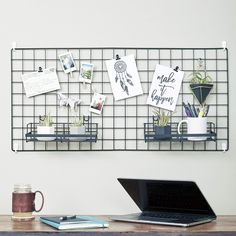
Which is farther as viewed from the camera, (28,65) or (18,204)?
(28,65)

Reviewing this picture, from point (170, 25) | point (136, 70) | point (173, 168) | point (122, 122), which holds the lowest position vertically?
point (173, 168)

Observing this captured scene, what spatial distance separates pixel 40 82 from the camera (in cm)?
267

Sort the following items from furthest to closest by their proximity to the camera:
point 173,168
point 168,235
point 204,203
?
point 173,168
point 204,203
point 168,235

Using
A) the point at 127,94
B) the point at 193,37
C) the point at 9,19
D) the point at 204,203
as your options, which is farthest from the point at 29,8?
the point at 204,203

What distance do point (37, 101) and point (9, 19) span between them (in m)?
0.41

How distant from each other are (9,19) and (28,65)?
0.77 feet

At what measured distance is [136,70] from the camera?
105 inches

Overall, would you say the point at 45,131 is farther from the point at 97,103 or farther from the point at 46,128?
the point at 97,103

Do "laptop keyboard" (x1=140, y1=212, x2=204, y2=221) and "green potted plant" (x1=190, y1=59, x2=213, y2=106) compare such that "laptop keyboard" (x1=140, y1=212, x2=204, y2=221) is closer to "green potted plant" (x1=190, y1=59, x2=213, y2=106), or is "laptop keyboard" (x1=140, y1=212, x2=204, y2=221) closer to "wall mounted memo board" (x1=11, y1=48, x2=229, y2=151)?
"wall mounted memo board" (x1=11, y1=48, x2=229, y2=151)

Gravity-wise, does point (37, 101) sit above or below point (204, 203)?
above

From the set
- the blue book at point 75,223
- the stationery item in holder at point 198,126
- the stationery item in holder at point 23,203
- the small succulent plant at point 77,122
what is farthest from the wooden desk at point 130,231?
the small succulent plant at point 77,122

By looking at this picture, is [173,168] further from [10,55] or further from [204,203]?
[10,55]

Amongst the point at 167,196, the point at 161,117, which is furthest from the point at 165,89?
the point at 167,196

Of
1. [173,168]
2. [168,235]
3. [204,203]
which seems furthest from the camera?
[173,168]
